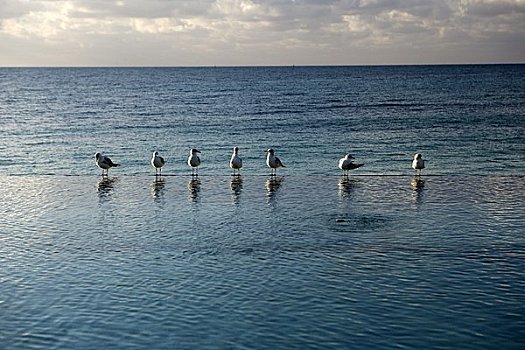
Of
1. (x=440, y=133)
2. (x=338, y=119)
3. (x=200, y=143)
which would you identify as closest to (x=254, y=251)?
(x=200, y=143)

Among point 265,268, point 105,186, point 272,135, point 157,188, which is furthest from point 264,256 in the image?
point 272,135

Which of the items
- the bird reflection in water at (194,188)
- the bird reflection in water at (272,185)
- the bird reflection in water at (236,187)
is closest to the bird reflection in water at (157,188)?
the bird reflection in water at (194,188)

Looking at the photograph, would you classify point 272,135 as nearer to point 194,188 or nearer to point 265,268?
point 194,188

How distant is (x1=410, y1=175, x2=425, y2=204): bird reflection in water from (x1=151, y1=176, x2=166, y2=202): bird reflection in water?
403 inches

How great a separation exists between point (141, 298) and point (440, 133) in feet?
144

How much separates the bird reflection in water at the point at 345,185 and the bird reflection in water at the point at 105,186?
967 centimetres

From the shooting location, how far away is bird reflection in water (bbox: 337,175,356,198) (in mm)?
25922

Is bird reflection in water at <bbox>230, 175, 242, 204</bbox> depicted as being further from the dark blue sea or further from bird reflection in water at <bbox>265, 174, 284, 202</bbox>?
bird reflection in water at <bbox>265, 174, 284, 202</bbox>

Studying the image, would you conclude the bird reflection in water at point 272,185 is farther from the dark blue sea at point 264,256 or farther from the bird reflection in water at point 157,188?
the bird reflection in water at point 157,188

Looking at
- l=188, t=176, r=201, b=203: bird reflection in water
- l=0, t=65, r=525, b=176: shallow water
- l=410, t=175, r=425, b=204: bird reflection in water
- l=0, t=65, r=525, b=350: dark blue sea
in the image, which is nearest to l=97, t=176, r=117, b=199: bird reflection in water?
l=0, t=65, r=525, b=350: dark blue sea

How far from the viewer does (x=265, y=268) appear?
16.4 m

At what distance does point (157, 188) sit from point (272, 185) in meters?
5.04

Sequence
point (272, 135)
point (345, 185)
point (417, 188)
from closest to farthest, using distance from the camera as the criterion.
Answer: point (417, 188)
point (345, 185)
point (272, 135)

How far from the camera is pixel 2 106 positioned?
9081cm
